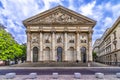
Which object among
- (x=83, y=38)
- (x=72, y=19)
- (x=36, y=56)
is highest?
(x=72, y=19)

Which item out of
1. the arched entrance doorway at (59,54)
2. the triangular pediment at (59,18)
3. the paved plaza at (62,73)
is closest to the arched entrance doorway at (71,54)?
the arched entrance doorway at (59,54)

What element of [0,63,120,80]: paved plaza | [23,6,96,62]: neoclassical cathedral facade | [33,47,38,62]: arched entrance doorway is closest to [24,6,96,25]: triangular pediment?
[23,6,96,62]: neoclassical cathedral facade

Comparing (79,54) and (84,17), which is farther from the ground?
(84,17)

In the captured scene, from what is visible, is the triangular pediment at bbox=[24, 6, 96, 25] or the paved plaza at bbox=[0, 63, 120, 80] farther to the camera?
the triangular pediment at bbox=[24, 6, 96, 25]

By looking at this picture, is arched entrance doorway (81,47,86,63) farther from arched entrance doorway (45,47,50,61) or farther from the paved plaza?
the paved plaza

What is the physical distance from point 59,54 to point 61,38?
15.8ft

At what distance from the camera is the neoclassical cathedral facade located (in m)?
55.4

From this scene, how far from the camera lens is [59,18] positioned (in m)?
55.9

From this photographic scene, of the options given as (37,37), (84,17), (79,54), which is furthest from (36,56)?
(84,17)

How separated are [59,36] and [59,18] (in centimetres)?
534

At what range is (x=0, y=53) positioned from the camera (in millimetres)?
49969

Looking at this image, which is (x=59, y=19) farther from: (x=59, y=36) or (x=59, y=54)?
(x=59, y=54)

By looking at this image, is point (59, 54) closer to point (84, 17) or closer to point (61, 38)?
point (61, 38)

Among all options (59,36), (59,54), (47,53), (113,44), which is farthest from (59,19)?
(113,44)
